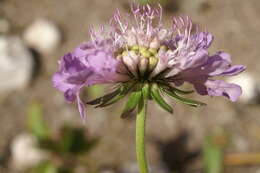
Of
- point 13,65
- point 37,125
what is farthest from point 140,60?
point 13,65

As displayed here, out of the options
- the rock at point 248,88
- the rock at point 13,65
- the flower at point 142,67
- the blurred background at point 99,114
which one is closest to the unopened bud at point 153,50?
the flower at point 142,67

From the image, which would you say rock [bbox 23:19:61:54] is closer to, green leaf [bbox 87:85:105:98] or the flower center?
green leaf [bbox 87:85:105:98]

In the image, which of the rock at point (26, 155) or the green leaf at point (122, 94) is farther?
the rock at point (26, 155)

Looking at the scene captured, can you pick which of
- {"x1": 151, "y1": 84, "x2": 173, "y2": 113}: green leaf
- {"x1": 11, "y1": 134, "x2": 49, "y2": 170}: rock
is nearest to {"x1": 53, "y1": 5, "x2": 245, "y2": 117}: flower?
{"x1": 151, "y1": 84, "x2": 173, "y2": 113}: green leaf

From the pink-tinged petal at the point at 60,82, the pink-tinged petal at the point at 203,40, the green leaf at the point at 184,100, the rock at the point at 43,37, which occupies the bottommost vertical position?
the green leaf at the point at 184,100

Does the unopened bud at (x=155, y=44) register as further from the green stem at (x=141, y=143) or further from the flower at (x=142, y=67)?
the green stem at (x=141, y=143)

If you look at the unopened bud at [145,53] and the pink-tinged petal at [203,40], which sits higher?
the pink-tinged petal at [203,40]

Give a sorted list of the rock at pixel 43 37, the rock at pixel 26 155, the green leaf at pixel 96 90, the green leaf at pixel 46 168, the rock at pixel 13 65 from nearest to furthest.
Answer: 1. the green leaf at pixel 46 168
2. the rock at pixel 26 155
3. the green leaf at pixel 96 90
4. the rock at pixel 13 65
5. the rock at pixel 43 37

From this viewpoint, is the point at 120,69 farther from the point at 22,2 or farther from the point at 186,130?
the point at 22,2
